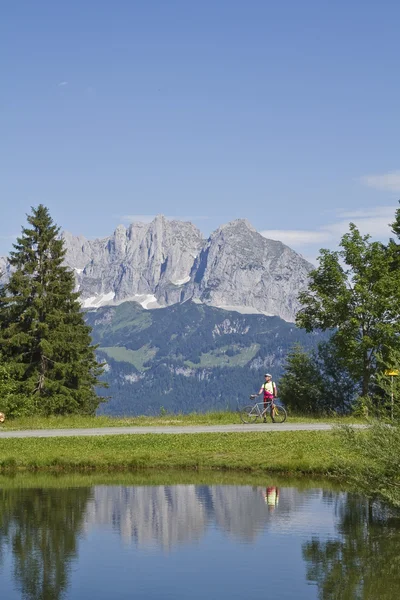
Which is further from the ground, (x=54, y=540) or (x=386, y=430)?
(x=386, y=430)

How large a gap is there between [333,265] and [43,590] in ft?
113

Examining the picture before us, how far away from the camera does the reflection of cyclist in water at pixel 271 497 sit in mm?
20828

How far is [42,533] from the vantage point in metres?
17.7

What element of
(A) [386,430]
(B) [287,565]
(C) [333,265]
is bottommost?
(B) [287,565]

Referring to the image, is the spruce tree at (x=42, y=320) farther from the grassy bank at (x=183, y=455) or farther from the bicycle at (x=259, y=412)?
the grassy bank at (x=183, y=455)

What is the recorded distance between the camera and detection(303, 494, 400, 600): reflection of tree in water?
13.6 m

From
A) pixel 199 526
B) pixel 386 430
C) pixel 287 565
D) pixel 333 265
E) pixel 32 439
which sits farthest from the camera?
pixel 333 265

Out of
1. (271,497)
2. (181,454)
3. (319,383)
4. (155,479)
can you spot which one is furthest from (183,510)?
(319,383)

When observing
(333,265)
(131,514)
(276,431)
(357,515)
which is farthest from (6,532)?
(333,265)

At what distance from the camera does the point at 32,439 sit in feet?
103

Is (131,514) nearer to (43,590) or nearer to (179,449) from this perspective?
(43,590)

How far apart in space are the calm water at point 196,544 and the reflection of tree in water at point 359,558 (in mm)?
18

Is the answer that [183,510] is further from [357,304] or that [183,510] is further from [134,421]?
[357,304]

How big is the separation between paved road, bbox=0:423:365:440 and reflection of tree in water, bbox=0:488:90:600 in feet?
35.3
